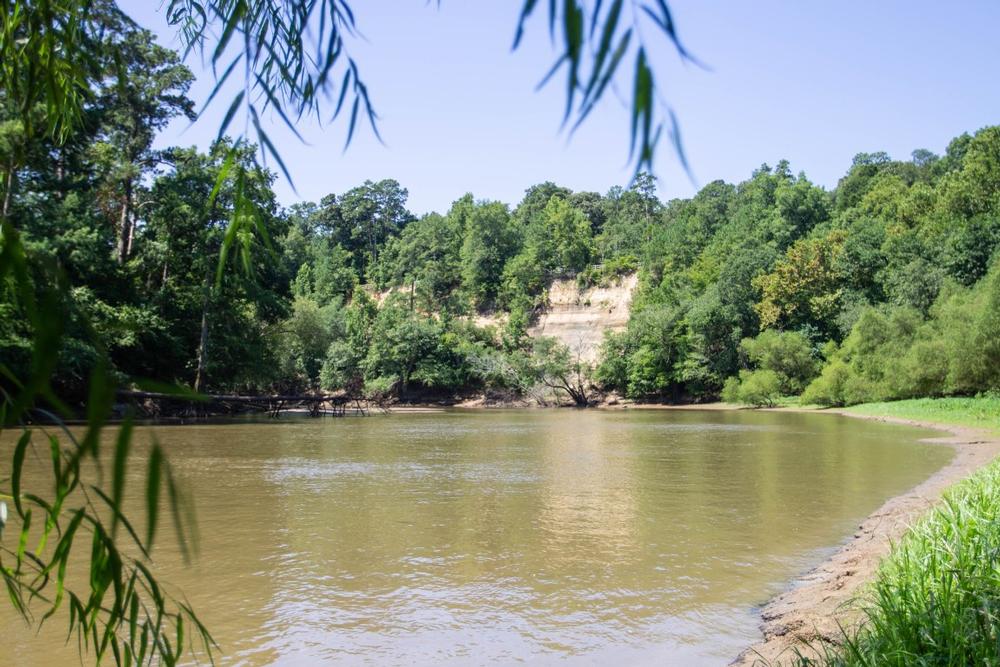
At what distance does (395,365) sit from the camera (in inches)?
2426

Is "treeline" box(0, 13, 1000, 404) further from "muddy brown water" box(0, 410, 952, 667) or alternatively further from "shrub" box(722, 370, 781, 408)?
"muddy brown water" box(0, 410, 952, 667)

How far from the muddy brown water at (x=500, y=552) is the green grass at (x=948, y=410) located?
11.6 meters

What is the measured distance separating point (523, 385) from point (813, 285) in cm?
2388

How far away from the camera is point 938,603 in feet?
13.0

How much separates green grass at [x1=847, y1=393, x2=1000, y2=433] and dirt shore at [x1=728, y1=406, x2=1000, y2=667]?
683 inches

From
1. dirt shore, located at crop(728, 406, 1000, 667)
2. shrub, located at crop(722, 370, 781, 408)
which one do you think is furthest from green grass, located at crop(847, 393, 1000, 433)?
dirt shore, located at crop(728, 406, 1000, 667)

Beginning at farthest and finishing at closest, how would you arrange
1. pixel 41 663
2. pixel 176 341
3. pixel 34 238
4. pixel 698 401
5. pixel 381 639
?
1. pixel 698 401
2. pixel 176 341
3. pixel 34 238
4. pixel 381 639
5. pixel 41 663

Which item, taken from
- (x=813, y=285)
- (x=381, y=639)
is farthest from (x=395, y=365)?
(x=381, y=639)

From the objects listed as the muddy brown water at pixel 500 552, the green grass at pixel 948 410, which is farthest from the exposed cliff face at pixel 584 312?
the muddy brown water at pixel 500 552

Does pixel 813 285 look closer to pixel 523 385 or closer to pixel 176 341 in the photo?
pixel 523 385

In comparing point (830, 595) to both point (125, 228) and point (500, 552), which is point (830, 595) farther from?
point (125, 228)

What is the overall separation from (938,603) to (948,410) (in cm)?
3297

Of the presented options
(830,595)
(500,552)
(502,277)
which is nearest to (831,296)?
(502,277)

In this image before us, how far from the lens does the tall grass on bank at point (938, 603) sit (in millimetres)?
3516
